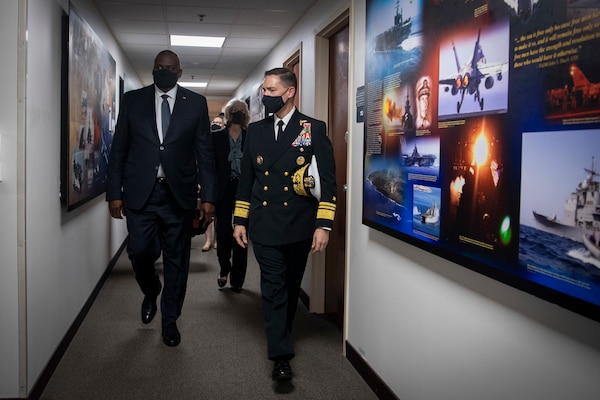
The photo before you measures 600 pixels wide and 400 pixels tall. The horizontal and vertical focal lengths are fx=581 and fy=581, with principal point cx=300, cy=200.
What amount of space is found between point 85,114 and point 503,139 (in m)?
2.81

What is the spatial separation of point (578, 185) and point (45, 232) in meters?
2.32

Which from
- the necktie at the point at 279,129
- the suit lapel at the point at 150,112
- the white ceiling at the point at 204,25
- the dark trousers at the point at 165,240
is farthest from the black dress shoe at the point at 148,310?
the white ceiling at the point at 204,25

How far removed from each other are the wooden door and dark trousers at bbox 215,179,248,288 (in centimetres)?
76

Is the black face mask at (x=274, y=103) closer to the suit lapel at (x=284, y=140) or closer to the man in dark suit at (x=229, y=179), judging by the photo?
the suit lapel at (x=284, y=140)

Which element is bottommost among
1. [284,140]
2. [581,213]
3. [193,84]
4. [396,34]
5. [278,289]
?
[278,289]

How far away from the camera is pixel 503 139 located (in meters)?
1.51

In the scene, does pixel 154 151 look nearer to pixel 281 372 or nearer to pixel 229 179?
pixel 229 179

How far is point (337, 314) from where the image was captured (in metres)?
3.75

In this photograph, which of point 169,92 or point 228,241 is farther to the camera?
point 228,241

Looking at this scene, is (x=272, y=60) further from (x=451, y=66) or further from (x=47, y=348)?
(x=451, y=66)

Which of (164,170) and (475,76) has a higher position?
(475,76)

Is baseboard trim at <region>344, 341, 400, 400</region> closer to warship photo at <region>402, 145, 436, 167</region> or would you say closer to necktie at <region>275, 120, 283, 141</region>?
warship photo at <region>402, 145, 436, 167</region>

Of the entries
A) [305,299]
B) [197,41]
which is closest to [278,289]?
[305,299]

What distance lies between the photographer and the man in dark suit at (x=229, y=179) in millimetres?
4281
